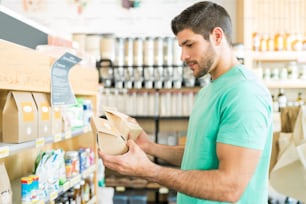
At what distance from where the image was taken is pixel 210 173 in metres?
1.43

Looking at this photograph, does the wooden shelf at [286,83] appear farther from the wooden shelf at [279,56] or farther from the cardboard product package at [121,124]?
the cardboard product package at [121,124]

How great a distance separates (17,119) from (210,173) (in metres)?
1.01

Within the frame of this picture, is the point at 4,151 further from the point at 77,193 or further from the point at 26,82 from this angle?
the point at 77,193

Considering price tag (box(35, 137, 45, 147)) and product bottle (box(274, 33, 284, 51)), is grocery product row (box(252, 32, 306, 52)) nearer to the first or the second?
product bottle (box(274, 33, 284, 51))

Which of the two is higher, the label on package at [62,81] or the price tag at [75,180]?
the label on package at [62,81]

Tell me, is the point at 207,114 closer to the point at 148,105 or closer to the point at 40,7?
the point at 148,105

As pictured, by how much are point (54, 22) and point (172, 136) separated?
2.55m

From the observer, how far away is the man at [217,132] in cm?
142

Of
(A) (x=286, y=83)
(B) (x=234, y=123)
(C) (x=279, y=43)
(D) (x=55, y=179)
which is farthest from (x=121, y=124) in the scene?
(C) (x=279, y=43)

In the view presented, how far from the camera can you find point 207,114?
1.61 m

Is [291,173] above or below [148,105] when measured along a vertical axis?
below

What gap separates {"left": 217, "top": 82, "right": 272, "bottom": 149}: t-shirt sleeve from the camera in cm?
142

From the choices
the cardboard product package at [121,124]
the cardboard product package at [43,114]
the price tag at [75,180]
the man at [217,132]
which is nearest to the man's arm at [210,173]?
the man at [217,132]

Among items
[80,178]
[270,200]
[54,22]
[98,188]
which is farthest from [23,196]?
[54,22]
